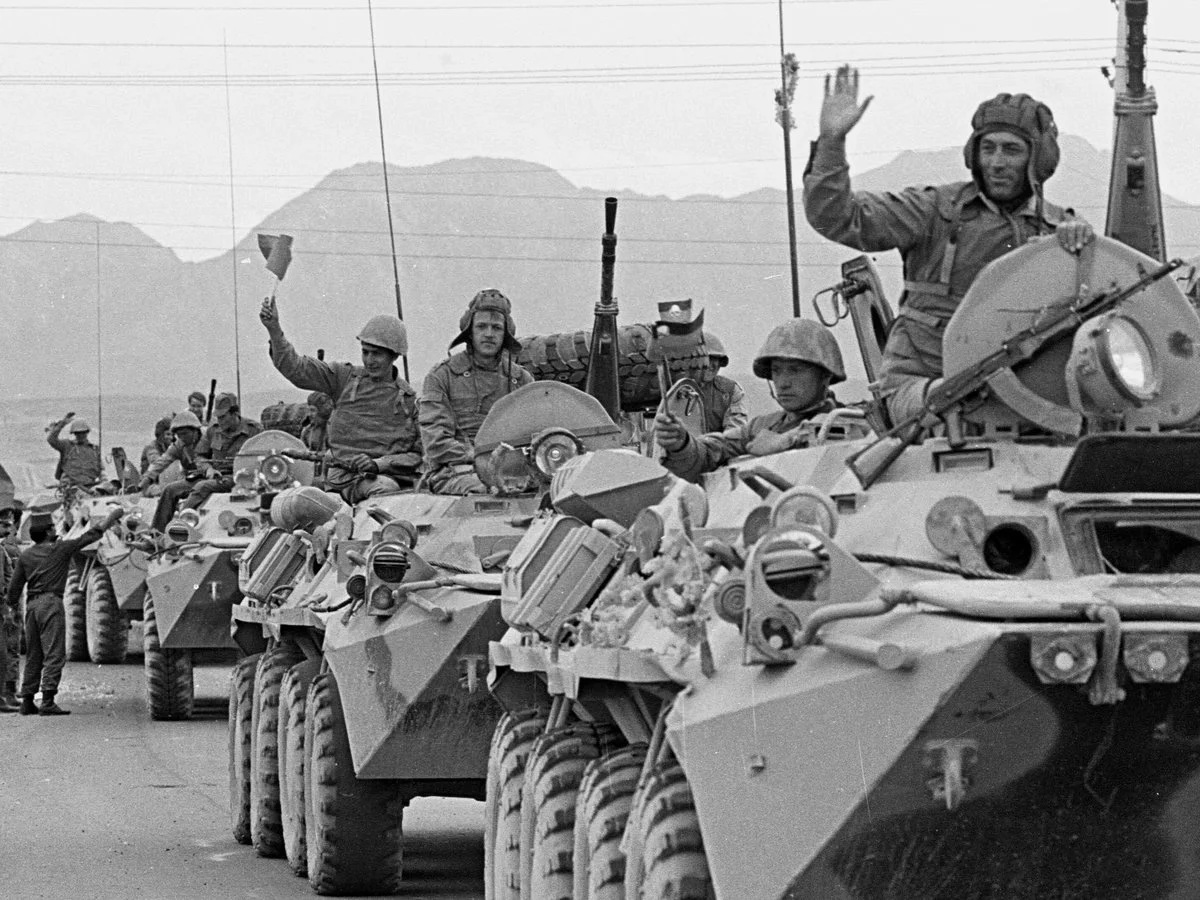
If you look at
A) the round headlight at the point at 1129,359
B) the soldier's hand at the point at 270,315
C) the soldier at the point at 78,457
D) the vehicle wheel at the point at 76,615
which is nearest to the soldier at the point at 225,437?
the vehicle wheel at the point at 76,615

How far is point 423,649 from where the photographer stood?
11.3 metres

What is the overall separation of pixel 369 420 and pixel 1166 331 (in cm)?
1022

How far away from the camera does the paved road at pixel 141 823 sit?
1258 cm

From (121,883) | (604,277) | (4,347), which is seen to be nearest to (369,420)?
(604,277)

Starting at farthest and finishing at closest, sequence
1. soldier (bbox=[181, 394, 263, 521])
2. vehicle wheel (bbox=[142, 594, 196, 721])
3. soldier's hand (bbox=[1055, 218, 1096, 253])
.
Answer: soldier (bbox=[181, 394, 263, 521]) < vehicle wheel (bbox=[142, 594, 196, 721]) < soldier's hand (bbox=[1055, 218, 1096, 253])

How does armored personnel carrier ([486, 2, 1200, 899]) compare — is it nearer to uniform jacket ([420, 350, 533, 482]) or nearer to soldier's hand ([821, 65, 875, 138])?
soldier's hand ([821, 65, 875, 138])

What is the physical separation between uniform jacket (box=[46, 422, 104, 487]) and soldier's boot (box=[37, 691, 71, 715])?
13.9 meters

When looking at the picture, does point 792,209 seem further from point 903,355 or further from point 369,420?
point 903,355

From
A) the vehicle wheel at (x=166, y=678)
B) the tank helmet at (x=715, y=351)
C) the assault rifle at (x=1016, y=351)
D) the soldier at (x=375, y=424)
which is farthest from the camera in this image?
the vehicle wheel at (x=166, y=678)

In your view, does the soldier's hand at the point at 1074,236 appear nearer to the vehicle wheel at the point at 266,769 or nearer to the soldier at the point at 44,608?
the vehicle wheel at the point at 266,769

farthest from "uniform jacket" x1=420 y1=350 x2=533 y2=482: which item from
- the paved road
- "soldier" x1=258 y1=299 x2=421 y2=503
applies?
the paved road

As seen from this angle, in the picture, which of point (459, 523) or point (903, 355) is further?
point (459, 523)

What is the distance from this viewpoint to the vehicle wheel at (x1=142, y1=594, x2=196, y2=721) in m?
22.3

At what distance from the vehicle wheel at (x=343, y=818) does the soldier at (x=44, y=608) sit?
38.0 ft
